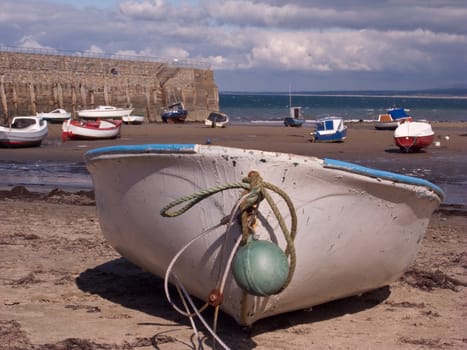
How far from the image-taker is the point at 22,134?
2605 cm

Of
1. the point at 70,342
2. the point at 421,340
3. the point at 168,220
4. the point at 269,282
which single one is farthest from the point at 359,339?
the point at 70,342

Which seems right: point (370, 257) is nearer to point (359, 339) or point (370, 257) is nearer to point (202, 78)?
point (359, 339)

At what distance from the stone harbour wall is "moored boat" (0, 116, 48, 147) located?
19.4 m

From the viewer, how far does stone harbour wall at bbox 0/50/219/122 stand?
161 ft

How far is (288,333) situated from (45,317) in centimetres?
184

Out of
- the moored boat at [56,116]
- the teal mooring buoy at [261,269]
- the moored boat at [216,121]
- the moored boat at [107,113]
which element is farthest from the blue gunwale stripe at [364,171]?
the moored boat at [107,113]

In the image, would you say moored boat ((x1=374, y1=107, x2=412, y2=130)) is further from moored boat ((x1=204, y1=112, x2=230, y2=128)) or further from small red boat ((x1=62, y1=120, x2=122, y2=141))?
small red boat ((x1=62, y1=120, x2=122, y2=141))

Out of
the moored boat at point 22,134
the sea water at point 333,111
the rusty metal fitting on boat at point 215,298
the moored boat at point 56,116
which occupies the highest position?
the rusty metal fitting on boat at point 215,298

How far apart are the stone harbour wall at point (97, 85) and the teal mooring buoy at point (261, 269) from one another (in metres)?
43.1

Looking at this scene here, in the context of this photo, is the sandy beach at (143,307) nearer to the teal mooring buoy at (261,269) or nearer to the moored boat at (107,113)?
the teal mooring buoy at (261,269)

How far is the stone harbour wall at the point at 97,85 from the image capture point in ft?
161

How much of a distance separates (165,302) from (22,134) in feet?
69.1

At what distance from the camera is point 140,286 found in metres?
6.78

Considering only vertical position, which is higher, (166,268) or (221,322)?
A: (166,268)
